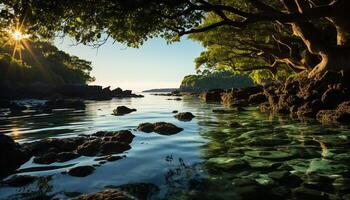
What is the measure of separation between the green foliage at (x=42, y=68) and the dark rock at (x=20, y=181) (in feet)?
216

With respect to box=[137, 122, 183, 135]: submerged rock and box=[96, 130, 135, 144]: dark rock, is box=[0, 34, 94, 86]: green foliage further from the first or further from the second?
box=[96, 130, 135, 144]: dark rock

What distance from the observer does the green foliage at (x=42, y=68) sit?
7806 centimetres

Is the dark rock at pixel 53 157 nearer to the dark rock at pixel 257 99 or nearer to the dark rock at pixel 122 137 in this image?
the dark rock at pixel 122 137

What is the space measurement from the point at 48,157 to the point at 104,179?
283cm

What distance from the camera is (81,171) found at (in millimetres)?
7812

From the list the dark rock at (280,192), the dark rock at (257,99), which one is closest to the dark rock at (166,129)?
the dark rock at (280,192)

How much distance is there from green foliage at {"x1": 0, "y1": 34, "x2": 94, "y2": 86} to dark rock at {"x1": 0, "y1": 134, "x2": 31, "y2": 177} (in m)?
63.5

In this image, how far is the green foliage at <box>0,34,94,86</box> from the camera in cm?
7806

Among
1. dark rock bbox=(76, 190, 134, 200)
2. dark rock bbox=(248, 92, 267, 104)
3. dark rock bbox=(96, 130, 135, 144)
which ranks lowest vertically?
dark rock bbox=(76, 190, 134, 200)

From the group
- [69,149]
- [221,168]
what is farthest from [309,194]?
[69,149]

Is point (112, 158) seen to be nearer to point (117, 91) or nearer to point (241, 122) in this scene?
point (241, 122)

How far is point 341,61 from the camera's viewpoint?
20422 mm

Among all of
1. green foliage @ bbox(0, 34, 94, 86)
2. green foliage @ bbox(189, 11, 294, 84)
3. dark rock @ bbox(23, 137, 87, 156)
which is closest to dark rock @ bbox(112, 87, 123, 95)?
green foliage @ bbox(0, 34, 94, 86)

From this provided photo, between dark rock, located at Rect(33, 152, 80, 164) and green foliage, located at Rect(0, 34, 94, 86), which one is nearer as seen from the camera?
dark rock, located at Rect(33, 152, 80, 164)
